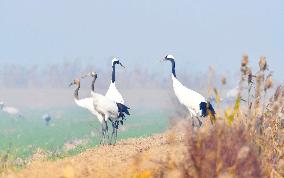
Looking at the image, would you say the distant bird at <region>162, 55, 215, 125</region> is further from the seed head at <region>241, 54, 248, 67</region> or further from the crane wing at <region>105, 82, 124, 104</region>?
the seed head at <region>241, 54, 248, 67</region>

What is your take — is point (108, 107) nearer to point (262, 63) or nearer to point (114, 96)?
point (114, 96)

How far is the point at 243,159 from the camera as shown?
28.2ft

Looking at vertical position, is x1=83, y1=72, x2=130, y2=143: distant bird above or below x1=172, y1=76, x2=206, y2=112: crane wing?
below

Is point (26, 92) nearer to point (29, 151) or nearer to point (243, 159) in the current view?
point (29, 151)

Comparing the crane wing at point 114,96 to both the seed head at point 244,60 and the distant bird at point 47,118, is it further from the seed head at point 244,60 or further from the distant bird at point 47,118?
the distant bird at point 47,118

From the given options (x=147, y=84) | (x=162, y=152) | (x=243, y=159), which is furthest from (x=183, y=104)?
(x=147, y=84)

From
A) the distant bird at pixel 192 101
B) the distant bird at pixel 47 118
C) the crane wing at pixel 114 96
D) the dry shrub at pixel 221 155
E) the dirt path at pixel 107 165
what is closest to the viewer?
the dry shrub at pixel 221 155

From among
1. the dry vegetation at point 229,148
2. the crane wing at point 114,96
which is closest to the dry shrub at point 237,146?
the dry vegetation at point 229,148

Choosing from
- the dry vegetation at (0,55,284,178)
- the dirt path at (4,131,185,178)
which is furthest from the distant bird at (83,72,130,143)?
the dry vegetation at (0,55,284,178)

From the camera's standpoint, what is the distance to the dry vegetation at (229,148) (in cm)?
855

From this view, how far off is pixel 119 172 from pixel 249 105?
1.95 meters

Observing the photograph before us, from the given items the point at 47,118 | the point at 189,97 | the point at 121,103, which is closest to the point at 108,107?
the point at 121,103

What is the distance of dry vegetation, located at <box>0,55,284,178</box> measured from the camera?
855 cm

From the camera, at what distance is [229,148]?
8.56 m
